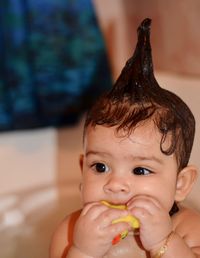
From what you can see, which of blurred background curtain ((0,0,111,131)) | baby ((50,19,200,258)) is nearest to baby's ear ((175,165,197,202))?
baby ((50,19,200,258))

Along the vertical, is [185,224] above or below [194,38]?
below

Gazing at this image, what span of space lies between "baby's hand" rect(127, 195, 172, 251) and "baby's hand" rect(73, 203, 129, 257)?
0.02 meters

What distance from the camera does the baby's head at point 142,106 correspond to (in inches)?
30.7

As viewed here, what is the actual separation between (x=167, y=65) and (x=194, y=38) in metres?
0.14

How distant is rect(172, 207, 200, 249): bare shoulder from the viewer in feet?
2.84

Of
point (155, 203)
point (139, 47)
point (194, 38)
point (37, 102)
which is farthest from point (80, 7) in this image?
point (155, 203)

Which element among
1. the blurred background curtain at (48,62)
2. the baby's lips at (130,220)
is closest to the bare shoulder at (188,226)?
the baby's lips at (130,220)

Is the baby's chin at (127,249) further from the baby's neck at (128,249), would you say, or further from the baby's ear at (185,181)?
the baby's ear at (185,181)

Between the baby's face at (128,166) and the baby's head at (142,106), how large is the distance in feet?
0.04

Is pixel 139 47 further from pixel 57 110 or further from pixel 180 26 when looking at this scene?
pixel 57 110

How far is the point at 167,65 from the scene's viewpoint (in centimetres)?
153

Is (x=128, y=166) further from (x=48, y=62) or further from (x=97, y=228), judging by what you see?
(x=48, y=62)

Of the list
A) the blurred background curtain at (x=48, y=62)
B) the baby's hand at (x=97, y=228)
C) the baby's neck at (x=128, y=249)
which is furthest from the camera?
the blurred background curtain at (x=48, y=62)

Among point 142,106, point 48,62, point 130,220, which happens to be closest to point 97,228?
point 130,220
